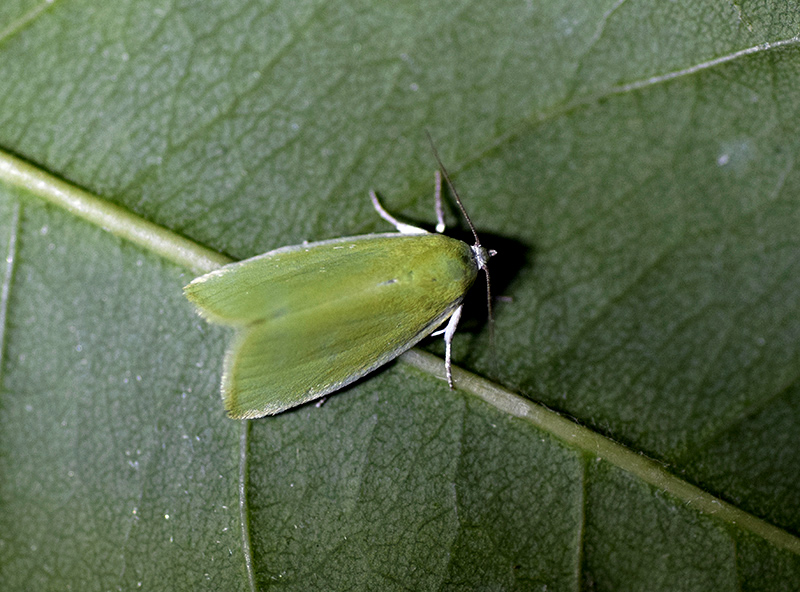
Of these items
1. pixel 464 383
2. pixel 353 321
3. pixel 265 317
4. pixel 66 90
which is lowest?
pixel 464 383

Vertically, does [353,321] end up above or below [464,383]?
above

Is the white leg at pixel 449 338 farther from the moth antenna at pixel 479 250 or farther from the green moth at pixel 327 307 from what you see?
the moth antenna at pixel 479 250

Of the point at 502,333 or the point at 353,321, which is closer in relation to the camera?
the point at 353,321

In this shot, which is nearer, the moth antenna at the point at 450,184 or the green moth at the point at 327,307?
the green moth at the point at 327,307

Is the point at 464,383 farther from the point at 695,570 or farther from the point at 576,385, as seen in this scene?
the point at 695,570

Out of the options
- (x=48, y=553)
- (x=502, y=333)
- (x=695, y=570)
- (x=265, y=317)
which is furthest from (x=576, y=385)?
(x=48, y=553)

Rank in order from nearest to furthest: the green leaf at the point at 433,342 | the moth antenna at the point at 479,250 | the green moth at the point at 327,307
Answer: the green moth at the point at 327,307 → the green leaf at the point at 433,342 → the moth antenna at the point at 479,250

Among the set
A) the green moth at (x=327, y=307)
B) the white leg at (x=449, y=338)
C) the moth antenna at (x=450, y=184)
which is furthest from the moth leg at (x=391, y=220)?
the white leg at (x=449, y=338)
